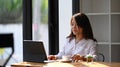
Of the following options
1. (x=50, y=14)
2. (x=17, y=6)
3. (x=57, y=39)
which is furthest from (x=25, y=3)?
(x=57, y=39)

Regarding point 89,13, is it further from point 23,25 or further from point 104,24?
point 23,25

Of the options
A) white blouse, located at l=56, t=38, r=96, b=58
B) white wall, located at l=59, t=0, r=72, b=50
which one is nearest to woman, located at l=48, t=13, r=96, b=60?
white blouse, located at l=56, t=38, r=96, b=58

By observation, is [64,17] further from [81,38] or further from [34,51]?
[34,51]

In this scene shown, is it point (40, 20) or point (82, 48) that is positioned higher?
point (40, 20)

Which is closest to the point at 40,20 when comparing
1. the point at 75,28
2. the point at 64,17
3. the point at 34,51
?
the point at 64,17

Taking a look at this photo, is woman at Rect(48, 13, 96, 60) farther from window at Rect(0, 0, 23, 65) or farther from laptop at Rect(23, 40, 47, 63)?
window at Rect(0, 0, 23, 65)

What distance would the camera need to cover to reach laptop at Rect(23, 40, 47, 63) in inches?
113

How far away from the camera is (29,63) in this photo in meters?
2.95

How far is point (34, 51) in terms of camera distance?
2.92 meters

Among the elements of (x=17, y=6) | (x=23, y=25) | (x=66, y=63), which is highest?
(x=17, y=6)

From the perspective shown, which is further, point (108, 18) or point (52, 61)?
point (108, 18)

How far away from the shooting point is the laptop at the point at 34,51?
9.43ft

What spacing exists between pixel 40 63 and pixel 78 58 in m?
0.45

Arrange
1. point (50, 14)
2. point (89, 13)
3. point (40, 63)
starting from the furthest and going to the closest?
point (50, 14) < point (89, 13) < point (40, 63)
